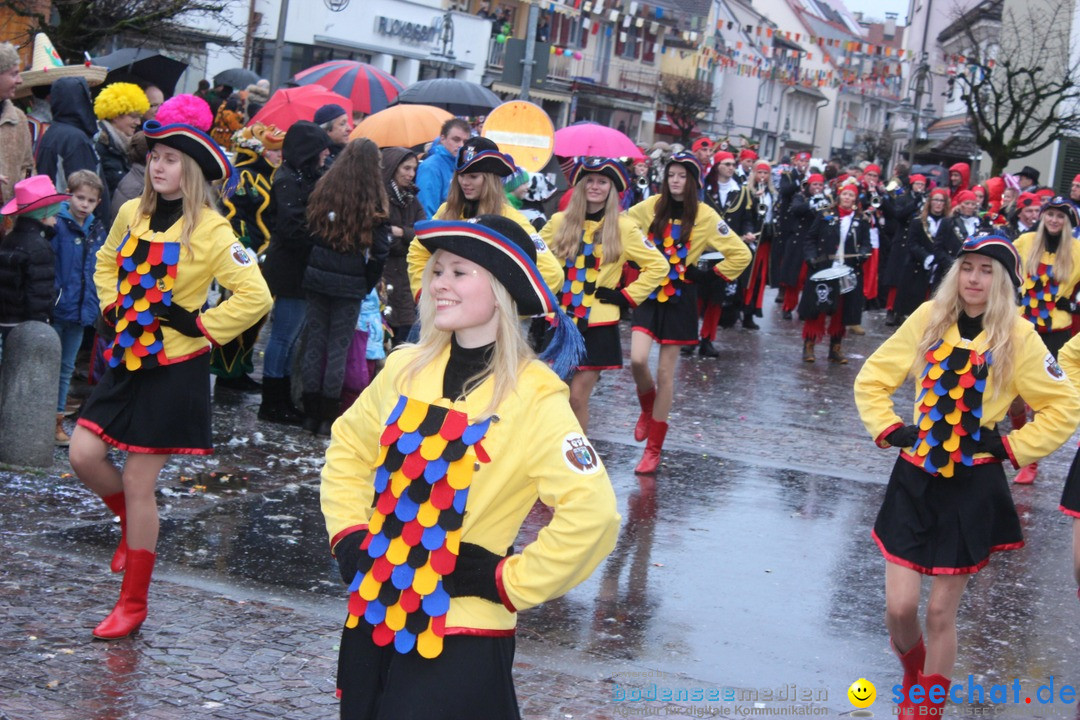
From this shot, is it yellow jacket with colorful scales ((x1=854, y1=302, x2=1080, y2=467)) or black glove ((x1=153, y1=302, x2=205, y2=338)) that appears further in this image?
black glove ((x1=153, y1=302, x2=205, y2=338))

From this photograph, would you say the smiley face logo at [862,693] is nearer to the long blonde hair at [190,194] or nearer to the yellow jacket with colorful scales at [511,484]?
the yellow jacket with colorful scales at [511,484]

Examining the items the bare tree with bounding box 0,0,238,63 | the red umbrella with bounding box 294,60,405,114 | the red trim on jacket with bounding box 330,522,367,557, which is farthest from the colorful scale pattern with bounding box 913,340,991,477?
the red umbrella with bounding box 294,60,405,114

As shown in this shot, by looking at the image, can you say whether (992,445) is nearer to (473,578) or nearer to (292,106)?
(473,578)

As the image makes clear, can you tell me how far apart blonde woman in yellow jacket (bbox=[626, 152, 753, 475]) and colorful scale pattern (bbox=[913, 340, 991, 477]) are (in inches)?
166

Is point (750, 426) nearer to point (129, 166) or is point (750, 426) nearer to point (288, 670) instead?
point (129, 166)

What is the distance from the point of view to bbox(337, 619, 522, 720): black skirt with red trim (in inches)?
141

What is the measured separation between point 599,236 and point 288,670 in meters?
4.47

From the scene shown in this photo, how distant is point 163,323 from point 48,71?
5.86 meters

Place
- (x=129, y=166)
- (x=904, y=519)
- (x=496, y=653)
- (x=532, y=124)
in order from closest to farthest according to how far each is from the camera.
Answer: (x=496, y=653) → (x=904, y=519) → (x=129, y=166) → (x=532, y=124)

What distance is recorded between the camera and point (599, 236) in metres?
9.30

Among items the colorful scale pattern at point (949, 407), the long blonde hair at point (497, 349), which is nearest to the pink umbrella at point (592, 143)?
the colorful scale pattern at point (949, 407)

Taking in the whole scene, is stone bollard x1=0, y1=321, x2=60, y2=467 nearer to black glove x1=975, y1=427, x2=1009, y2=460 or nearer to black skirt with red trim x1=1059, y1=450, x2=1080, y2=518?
black glove x1=975, y1=427, x2=1009, y2=460

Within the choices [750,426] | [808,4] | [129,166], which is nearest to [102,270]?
[129,166]

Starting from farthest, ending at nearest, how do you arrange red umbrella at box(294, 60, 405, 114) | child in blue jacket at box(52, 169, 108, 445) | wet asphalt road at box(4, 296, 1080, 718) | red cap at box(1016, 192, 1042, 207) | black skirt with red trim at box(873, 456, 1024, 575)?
red umbrella at box(294, 60, 405, 114) → red cap at box(1016, 192, 1042, 207) → child in blue jacket at box(52, 169, 108, 445) → wet asphalt road at box(4, 296, 1080, 718) → black skirt with red trim at box(873, 456, 1024, 575)
